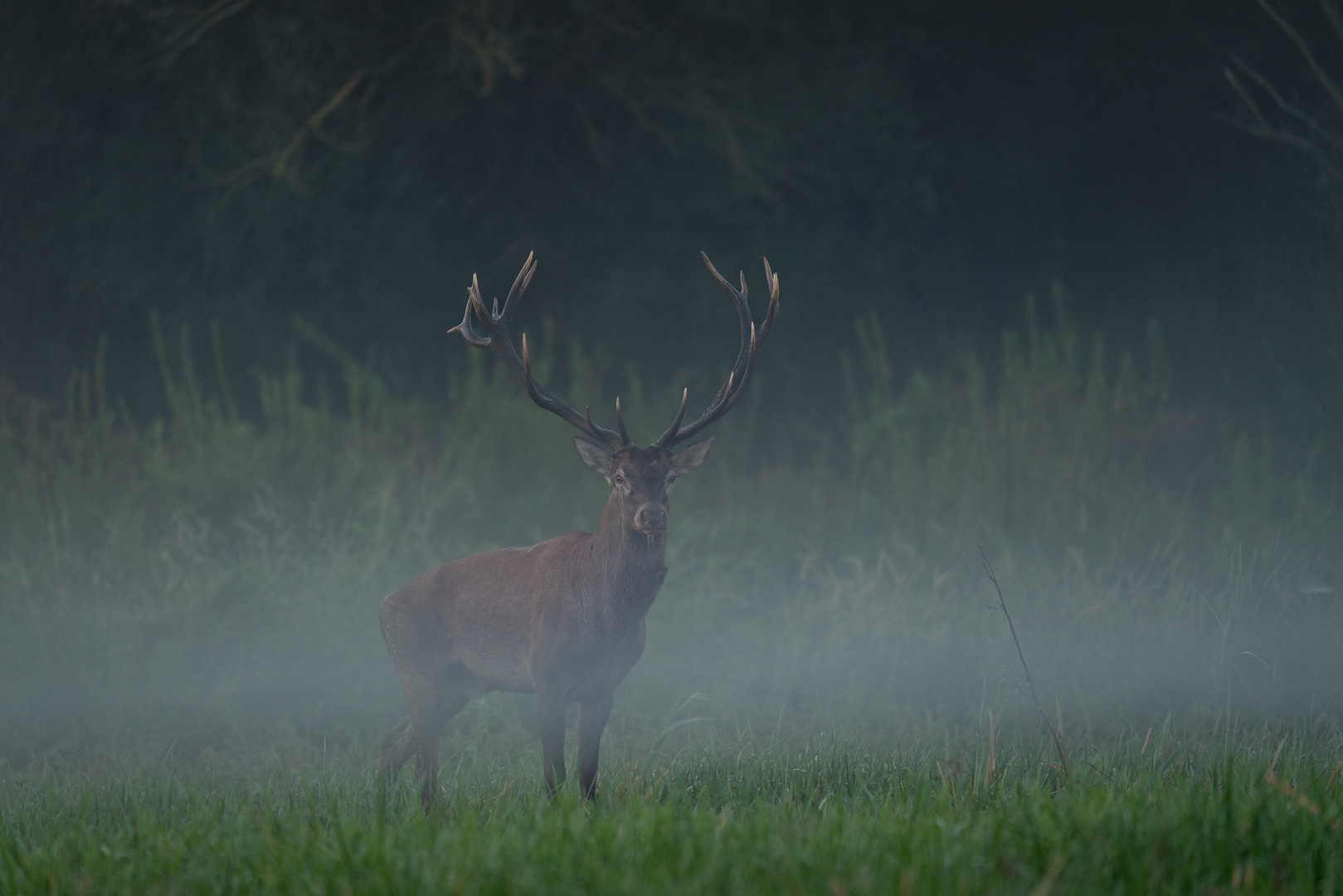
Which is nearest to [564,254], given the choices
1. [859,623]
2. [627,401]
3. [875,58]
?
[627,401]

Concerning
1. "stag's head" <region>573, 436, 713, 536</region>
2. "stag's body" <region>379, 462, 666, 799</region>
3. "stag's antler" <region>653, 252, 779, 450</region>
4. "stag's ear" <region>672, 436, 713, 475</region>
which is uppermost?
"stag's antler" <region>653, 252, 779, 450</region>

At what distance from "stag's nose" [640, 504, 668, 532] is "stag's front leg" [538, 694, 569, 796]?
649mm

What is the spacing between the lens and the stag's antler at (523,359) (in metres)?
Answer: 4.36

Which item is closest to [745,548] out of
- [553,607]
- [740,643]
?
[740,643]

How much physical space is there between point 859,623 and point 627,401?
4.22 m

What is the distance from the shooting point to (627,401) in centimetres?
991

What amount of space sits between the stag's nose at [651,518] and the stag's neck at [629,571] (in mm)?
115

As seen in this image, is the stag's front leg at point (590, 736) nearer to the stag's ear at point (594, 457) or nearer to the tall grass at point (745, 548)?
the stag's ear at point (594, 457)

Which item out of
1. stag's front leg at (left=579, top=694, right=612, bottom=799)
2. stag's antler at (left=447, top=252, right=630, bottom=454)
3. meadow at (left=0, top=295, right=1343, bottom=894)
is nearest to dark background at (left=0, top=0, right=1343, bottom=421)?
meadow at (left=0, top=295, right=1343, bottom=894)

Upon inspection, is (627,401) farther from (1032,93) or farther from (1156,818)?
(1156,818)

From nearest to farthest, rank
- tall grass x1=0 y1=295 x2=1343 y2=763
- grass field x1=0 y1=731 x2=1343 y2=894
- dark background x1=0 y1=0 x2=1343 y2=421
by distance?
grass field x1=0 y1=731 x2=1343 y2=894
tall grass x1=0 y1=295 x2=1343 y2=763
dark background x1=0 y1=0 x2=1343 y2=421

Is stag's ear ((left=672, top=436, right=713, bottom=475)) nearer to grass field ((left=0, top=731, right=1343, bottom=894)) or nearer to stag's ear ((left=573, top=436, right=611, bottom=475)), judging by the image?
stag's ear ((left=573, top=436, right=611, bottom=475))

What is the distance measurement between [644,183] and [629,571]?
7.18 meters

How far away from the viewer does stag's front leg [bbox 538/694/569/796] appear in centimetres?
402
